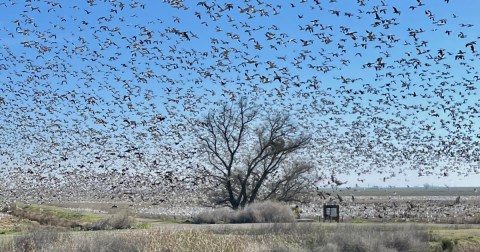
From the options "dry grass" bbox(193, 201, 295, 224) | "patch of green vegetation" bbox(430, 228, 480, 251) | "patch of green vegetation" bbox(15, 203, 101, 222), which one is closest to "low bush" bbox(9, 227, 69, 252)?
"patch of green vegetation" bbox(430, 228, 480, 251)

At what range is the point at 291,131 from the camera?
67188 millimetres

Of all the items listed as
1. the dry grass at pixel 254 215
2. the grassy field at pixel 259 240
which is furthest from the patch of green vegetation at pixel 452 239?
the dry grass at pixel 254 215

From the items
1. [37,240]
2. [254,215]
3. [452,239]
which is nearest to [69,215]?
[254,215]

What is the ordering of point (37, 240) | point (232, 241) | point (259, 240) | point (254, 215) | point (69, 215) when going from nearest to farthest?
1. point (37, 240)
2. point (232, 241)
3. point (259, 240)
4. point (254, 215)
5. point (69, 215)

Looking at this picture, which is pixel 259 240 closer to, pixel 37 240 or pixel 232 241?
pixel 232 241

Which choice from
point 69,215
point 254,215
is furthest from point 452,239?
point 69,215

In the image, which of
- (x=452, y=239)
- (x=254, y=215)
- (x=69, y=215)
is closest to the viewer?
(x=452, y=239)

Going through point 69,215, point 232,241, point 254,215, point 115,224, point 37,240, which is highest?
point 254,215

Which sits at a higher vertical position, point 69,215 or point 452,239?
point 69,215

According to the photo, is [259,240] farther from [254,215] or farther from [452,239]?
[254,215]

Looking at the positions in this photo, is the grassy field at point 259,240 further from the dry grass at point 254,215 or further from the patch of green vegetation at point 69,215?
the patch of green vegetation at point 69,215

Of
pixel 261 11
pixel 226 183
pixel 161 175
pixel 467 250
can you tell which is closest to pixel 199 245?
pixel 261 11

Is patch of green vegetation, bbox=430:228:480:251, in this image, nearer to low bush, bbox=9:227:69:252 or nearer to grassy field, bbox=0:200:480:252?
grassy field, bbox=0:200:480:252

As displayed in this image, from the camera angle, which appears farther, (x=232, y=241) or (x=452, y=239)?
(x=452, y=239)
